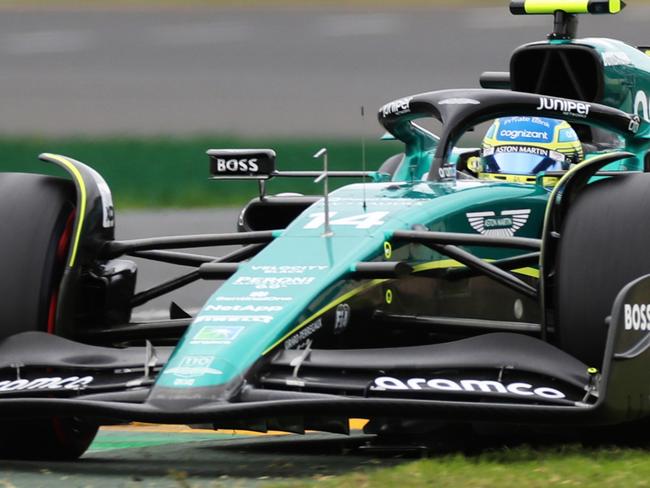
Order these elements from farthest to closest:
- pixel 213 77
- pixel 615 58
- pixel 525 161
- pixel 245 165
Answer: pixel 213 77 < pixel 615 58 < pixel 525 161 < pixel 245 165

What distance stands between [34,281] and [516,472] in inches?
87.0

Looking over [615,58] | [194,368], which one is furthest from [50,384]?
[615,58]

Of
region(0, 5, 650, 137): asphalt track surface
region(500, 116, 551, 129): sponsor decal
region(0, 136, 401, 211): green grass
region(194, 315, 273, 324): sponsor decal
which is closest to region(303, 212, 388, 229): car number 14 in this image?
region(194, 315, 273, 324): sponsor decal

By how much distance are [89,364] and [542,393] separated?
168 centimetres

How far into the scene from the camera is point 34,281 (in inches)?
239

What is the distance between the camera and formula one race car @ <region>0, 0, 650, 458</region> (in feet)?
17.1

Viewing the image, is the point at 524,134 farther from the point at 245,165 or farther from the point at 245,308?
the point at 245,308

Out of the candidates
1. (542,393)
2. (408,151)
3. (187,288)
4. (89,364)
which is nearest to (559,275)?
(542,393)

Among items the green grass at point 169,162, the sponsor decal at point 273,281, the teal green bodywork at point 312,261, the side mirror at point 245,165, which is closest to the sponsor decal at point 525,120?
the teal green bodywork at point 312,261

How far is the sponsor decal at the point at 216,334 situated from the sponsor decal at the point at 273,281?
1.06ft

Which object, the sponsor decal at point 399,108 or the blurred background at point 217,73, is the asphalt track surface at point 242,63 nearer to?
the blurred background at point 217,73

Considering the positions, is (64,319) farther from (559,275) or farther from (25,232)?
(559,275)

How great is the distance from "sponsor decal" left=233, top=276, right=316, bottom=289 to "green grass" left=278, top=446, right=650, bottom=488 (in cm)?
90

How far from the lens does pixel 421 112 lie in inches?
290
